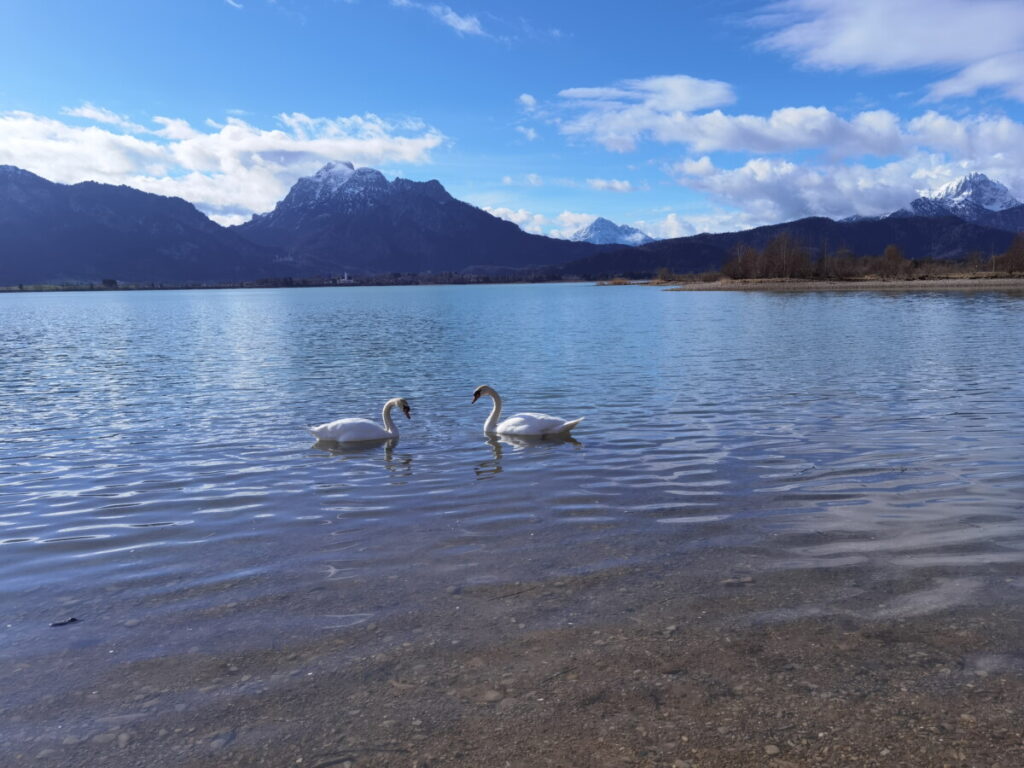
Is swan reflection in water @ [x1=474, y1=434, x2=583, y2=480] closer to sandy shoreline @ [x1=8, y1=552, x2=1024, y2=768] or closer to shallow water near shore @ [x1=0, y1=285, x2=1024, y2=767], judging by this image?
shallow water near shore @ [x1=0, y1=285, x2=1024, y2=767]

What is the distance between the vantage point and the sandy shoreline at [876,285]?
123625 mm

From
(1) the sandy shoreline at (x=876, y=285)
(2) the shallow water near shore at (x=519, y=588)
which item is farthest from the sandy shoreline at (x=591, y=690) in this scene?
(1) the sandy shoreline at (x=876, y=285)

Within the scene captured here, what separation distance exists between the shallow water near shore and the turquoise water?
0.09m

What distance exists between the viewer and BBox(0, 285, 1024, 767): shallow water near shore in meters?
6.14

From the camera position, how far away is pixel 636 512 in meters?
12.1

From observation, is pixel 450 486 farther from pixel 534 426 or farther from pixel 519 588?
pixel 519 588

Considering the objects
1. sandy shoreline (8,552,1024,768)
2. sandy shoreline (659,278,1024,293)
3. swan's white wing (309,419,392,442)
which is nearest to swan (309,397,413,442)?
swan's white wing (309,419,392,442)

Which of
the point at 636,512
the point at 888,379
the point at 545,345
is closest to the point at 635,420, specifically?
the point at 636,512

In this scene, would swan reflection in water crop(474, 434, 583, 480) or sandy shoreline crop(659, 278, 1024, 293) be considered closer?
swan reflection in water crop(474, 434, 583, 480)

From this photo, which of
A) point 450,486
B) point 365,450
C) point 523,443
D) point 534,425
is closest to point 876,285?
point 534,425

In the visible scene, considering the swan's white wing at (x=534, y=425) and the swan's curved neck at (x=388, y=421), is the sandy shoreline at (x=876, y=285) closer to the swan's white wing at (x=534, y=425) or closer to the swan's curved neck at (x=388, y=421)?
the swan's white wing at (x=534, y=425)

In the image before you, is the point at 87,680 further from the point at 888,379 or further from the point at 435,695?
the point at 888,379

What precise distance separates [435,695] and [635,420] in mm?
15000

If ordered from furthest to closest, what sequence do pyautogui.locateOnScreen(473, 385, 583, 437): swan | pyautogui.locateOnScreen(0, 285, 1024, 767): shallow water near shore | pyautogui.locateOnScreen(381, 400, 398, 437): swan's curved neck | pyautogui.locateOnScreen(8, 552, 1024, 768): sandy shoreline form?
pyautogui.locateOnScreen(381, 400, 398, 437): swan's curved neck < pyautogui.locateOnScreen(473, 385, 583, 437): swan < pyautogui.locateOnScreen(0, 285, 1024, 767): shallow water near shore < pyautogui.locateOnScreen(8, 552, 1024, 768): sandy shoreline
